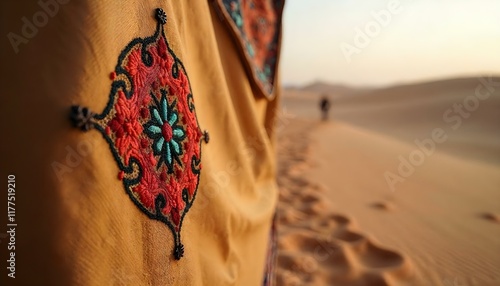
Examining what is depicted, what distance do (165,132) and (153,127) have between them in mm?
38

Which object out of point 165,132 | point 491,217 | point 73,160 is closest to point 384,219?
point 491,217

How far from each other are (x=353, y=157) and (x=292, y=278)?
458 centimetres

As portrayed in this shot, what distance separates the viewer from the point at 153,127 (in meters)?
0.72

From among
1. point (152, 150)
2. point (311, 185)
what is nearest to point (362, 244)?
point (311, 185)

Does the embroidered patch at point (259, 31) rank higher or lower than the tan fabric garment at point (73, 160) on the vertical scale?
higher

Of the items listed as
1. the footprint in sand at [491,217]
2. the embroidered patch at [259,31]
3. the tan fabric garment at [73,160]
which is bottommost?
the footprint in sand at [491,217]

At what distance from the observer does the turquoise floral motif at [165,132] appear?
0.72m

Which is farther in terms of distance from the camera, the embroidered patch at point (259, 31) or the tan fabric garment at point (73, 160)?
the embroidered patch at point (259, 31)

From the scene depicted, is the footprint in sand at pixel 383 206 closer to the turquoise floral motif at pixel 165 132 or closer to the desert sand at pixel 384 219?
the desert sand at pixel 384 219

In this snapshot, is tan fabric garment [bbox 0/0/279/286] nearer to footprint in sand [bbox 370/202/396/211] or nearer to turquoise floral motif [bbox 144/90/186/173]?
turquoise floral motif [bbox 144/90/186/173]

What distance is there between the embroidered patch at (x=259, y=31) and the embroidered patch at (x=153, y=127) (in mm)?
531

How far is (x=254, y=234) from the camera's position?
1.29m

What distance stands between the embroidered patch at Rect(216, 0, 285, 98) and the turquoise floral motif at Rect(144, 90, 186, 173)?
587mm

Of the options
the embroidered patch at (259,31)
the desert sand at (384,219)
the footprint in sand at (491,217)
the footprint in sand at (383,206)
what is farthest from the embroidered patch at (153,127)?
the footprint in sand at (491,217)
